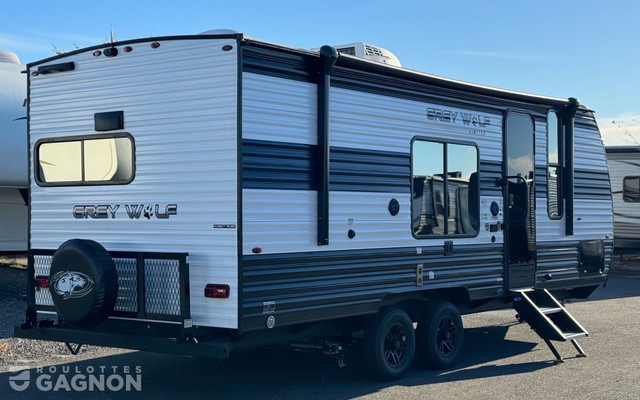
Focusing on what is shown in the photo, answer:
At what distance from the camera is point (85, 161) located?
7516 millimetres

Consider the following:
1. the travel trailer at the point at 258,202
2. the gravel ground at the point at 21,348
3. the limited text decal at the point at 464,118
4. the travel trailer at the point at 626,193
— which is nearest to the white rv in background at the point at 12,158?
the gravel ground at the point at 21,348

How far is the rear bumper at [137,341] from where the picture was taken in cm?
648

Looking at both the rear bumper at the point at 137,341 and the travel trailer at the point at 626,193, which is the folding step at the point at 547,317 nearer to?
the rear bumper at the point at 137,341

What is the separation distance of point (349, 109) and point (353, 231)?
1171 mm

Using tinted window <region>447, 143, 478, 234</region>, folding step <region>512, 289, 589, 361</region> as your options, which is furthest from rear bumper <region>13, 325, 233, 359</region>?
folding step <region>512, 289, 589, 361</region>

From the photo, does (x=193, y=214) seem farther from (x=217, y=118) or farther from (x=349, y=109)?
(x=349, y=109)

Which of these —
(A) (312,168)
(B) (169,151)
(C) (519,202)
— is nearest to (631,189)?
(C) (519,202)

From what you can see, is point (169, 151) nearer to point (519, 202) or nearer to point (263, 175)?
point (263, 175)

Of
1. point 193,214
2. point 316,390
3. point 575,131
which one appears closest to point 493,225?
point 575,131

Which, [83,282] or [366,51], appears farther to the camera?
[366,51]

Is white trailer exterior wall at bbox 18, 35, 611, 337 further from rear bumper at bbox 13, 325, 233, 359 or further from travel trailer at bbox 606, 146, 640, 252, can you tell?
travel trailer at bbox 606, 146, 640, 252

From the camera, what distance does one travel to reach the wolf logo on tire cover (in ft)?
22.1

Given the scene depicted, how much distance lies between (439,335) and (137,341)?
3499mm

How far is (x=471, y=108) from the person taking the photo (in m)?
9.20
